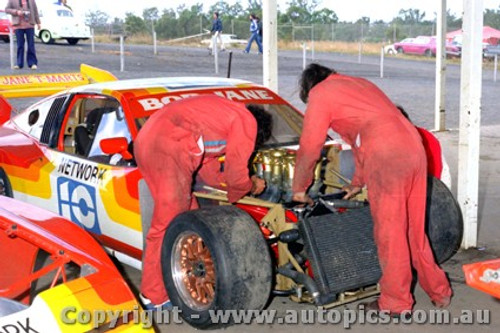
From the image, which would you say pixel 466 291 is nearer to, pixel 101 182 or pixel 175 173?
pixel 175 173

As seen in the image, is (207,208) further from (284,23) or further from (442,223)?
(284,23)

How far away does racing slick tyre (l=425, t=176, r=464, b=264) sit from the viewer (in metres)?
5.30

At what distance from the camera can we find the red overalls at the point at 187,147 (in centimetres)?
Result: 470

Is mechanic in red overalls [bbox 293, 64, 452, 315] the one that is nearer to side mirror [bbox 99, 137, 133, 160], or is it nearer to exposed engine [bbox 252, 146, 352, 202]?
exposed engine [bbox 252, 146, 352, 202]

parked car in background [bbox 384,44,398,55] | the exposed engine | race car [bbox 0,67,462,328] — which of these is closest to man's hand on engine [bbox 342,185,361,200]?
race car [bbox 0,67,462,328]

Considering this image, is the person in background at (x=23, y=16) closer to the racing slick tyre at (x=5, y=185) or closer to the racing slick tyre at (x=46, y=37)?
the racing slick tyre at (x=5, y=185)

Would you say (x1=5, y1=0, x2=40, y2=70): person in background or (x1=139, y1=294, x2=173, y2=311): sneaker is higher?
(x1=5, y1=0, x2=40, y2=70): person in background

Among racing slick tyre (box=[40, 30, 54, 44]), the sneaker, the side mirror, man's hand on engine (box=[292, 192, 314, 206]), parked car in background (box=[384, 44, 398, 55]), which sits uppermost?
racing slick tyre (box=[40, 30, 54, 44])

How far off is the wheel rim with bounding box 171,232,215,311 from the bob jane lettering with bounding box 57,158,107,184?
42.5 inches

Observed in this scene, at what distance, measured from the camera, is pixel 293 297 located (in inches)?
185

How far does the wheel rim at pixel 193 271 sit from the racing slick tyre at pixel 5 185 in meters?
2.35

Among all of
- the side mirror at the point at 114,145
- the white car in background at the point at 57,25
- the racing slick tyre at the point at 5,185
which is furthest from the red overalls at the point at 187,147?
the white car in background at the point at 57,25

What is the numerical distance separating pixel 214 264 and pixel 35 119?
2930 mm

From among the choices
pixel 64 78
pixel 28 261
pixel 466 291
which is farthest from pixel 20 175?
pixel 466 291
